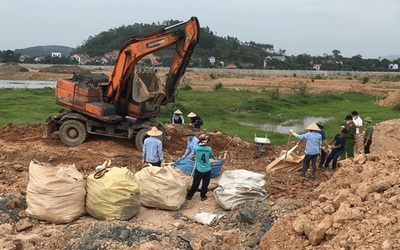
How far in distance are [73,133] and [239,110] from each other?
12833 mm

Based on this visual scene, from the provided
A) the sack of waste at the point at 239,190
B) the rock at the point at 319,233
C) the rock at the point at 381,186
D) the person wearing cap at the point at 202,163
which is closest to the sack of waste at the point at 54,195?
the person wearing cap at the point at 202,163

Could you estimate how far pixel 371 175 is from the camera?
708 cm

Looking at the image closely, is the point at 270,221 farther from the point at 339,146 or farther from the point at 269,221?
the point at 339,146

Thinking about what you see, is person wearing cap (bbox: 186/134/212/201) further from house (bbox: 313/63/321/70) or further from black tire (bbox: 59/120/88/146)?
house (bbox: 313/63/321/70)

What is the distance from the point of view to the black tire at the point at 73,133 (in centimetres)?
1212

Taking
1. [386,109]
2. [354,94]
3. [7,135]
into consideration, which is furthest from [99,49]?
[7,135]

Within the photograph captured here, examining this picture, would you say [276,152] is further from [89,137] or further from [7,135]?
[7,135]

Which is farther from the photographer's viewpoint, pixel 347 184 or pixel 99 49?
pixel 99 49

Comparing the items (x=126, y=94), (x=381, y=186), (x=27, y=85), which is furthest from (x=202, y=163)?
(x=27, y=85)

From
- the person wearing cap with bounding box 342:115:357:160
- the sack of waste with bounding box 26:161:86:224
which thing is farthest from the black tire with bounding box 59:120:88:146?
the person wearing cap with bounding box 342:115:357:160

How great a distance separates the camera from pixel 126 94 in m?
11.9

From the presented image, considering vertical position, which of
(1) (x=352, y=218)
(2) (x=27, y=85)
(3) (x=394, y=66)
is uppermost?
(3) (x=394, y=66)

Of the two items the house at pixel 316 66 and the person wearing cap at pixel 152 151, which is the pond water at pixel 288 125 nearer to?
the person wearing cap at pixel 152 151

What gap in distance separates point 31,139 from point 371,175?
917cm
